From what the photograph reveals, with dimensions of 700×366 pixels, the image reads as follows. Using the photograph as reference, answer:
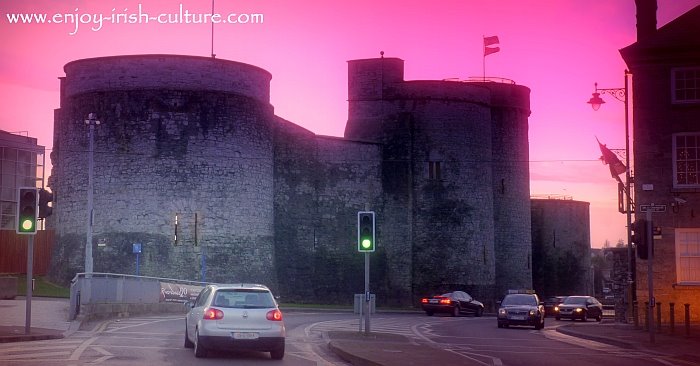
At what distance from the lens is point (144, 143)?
52.0m

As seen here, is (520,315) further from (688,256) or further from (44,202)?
(44,202)

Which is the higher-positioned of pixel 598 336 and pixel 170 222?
pixel 170 222

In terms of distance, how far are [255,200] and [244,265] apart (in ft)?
13.0

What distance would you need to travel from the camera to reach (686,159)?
35312mm

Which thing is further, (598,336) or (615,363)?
(598,336)

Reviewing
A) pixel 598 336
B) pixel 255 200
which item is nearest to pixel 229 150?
pixel 255 200

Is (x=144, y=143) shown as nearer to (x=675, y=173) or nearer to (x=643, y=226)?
(x=675, y=173)

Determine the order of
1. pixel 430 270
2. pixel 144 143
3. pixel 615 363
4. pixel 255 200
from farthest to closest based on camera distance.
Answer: pixel 430 270, pixel 255 200, pixel 144 143, pixel 615 363

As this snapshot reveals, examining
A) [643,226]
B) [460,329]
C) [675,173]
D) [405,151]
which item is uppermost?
[405,151]

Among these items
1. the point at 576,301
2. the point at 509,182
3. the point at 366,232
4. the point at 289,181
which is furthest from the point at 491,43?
the point at 366,232

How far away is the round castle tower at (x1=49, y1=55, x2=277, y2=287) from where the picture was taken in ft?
171

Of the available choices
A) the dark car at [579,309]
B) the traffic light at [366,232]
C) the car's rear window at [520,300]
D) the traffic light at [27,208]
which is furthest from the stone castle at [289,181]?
the traffic light at [366,232]

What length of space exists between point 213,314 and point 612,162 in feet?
88.1

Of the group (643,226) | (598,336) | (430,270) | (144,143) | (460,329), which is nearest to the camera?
(643,226)
